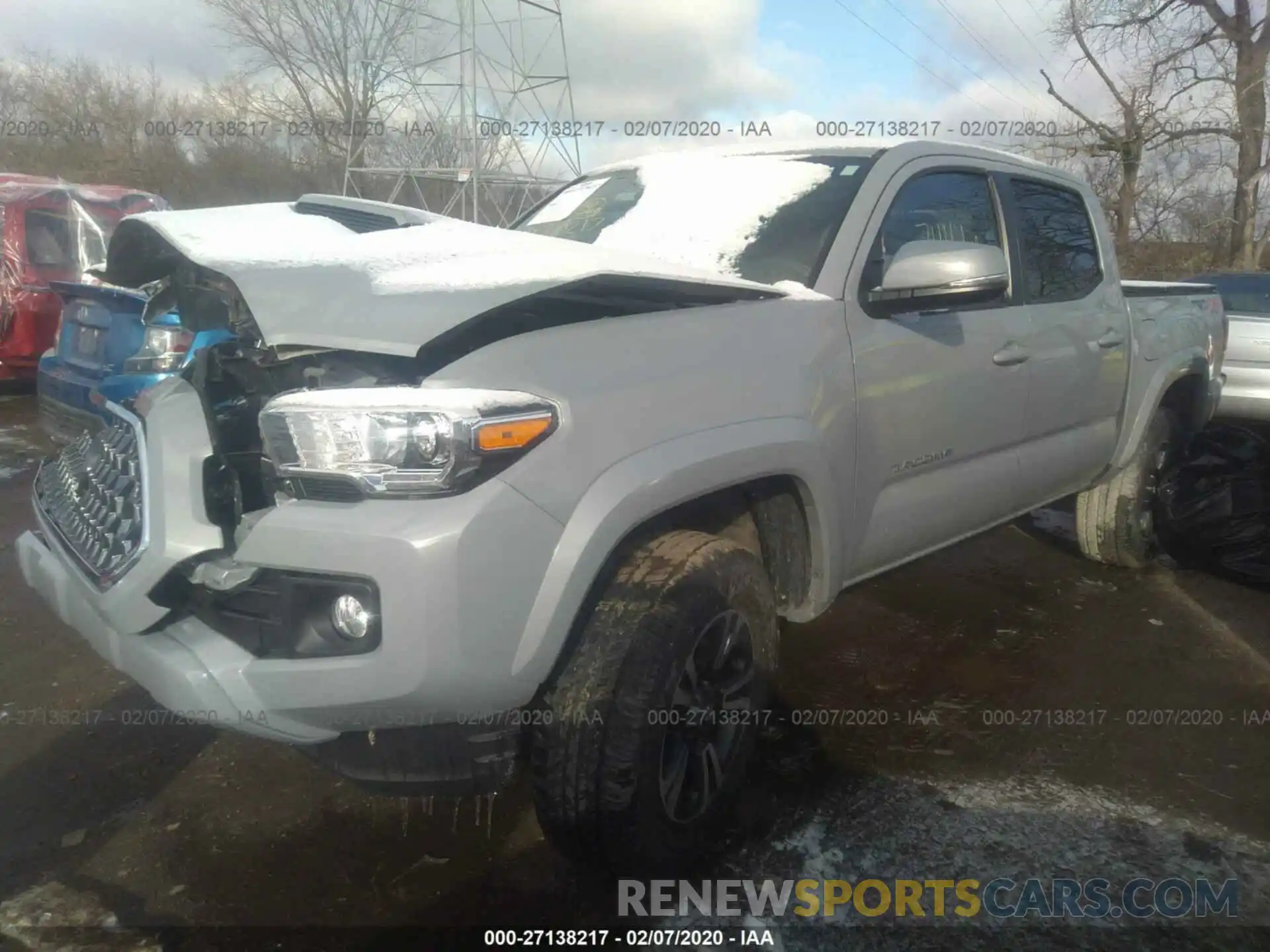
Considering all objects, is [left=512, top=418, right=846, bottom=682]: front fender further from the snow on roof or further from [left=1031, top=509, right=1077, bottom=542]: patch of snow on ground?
[left=1031, top=509, right=1077, bottom=542]: patch of snow on ground

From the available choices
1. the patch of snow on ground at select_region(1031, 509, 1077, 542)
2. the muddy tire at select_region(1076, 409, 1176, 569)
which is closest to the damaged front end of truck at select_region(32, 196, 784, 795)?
the muddy tire at select_region(1076, 409, 1176, 569)

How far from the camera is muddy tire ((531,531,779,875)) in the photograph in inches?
78.7

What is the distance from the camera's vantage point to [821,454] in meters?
2.51

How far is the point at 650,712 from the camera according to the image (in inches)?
80.0

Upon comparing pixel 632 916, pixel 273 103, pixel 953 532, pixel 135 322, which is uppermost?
pixel 273 103

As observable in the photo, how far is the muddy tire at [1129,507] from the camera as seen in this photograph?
4.54 meters

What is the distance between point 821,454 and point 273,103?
1033 inches

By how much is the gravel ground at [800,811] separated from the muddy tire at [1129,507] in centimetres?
83

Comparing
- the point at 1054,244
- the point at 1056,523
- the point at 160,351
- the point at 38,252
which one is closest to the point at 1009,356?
the point at 1054,244

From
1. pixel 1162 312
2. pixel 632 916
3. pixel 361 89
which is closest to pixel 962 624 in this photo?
pixel 1162 312

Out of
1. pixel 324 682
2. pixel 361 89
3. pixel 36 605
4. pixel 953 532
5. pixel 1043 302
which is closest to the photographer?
pixel 324 682

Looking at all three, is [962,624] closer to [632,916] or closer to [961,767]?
[961,767]

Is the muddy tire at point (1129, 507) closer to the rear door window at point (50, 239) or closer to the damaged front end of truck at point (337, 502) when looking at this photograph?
the damaged front end of truck at point (337, 502)

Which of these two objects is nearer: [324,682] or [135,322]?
[324,682]
